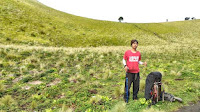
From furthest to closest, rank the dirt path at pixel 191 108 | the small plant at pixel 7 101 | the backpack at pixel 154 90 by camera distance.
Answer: the small plant at pixel 7 101
the backpack at pixel 154 90
the dirt path at pixel 191 108

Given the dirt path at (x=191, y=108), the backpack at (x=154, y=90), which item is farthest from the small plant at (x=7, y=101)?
the dirt path at (x=191, y=108)

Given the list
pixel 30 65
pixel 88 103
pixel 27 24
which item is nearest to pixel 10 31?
pixel 27 24

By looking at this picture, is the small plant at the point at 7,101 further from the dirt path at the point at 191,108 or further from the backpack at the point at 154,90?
the dirt path at the point at 191,108

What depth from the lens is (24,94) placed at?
7.09 m

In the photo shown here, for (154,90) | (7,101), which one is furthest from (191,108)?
(7,101)

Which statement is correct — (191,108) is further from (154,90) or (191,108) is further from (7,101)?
(7,101)

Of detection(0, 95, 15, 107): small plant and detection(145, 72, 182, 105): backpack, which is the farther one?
detection(0, 95, 15, 107): small plant

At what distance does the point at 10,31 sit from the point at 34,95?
29.9 m

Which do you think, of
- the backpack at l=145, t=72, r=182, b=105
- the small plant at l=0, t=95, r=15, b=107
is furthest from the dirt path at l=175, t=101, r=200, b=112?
the small plant at l=0, t=95, r=15, b=107

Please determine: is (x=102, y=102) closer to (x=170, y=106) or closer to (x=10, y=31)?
(x=170, y=106)

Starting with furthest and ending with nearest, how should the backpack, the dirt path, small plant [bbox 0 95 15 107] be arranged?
small plant [bbox 0 95 15 107], the backpack, the dirt path

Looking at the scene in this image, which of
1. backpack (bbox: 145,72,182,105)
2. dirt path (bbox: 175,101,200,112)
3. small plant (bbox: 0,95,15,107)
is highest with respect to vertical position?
backpack (bbox: 145,72,182,105)

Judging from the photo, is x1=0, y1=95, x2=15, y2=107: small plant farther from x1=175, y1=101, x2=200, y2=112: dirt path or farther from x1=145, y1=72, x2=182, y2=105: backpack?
x1=175, y1=101, x2=200, y2=112: dirt path

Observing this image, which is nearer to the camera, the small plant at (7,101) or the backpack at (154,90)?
the backpack at (154,90)
